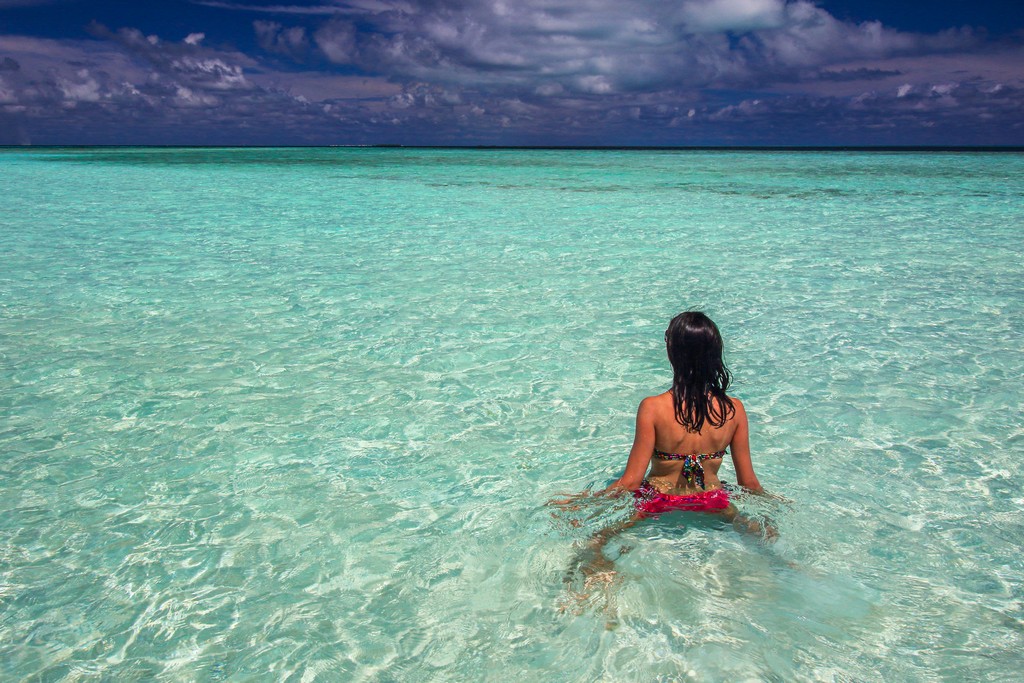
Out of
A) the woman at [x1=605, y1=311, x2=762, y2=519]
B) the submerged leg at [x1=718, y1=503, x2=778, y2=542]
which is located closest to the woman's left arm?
the woman at [x1=605, y1=311, x2=762, y2=519]

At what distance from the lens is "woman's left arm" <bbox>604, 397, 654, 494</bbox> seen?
261 cm

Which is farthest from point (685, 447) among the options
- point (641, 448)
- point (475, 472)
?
point (475, 472)

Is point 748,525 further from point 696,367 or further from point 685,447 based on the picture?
point 696,367

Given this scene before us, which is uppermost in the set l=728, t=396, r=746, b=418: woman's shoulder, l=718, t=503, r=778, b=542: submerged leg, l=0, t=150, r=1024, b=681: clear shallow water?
l=728, t=396, r=746, b=418: woman's shoulder

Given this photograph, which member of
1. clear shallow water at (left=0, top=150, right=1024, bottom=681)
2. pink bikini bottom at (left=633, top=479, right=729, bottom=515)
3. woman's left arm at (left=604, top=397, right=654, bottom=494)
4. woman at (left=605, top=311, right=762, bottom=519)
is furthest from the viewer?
pink bikini bottom at (left=633, top=479, right=729, bottom=515)

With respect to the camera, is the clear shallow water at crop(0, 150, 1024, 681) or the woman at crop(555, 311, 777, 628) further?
the woman at crop(555, 311, 777, 628)

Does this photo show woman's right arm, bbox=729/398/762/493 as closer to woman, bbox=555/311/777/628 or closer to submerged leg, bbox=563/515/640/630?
woman, bbox=555/311/777/628

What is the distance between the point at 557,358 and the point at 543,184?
19613 millimetres

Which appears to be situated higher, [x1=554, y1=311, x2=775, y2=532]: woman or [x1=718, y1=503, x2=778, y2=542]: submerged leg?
[x1=554, y1=311, x2=775, y2=532]: woman

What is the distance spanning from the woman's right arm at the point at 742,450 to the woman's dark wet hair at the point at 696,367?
116 mm

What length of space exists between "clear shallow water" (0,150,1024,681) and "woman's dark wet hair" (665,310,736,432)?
65 cm

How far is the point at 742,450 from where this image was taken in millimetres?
2748

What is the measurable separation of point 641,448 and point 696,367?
417 mm

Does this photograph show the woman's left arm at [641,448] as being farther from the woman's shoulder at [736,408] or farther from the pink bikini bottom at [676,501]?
the woman's shoulder at [736,408]
